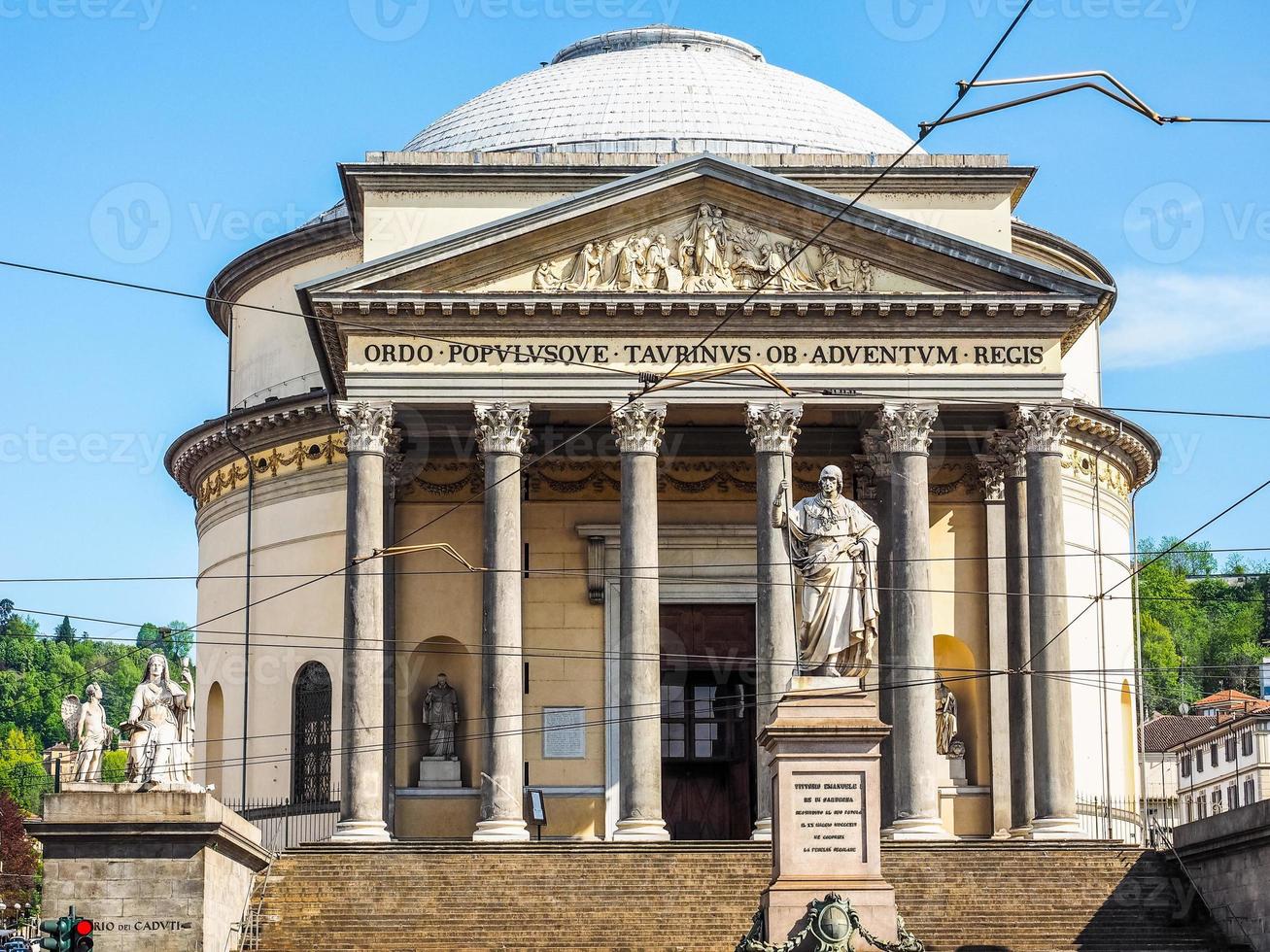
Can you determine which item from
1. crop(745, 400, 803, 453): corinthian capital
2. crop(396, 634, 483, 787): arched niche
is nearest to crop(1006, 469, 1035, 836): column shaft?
crop(745, 400, 803, 453): corinthian capital

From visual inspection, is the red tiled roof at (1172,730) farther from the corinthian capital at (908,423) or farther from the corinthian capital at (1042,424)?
the corinthian capital at (908,423)

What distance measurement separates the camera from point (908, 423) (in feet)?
147

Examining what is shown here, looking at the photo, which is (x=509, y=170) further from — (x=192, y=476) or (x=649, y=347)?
(x=192, y=476)

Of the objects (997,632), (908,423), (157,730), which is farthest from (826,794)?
(997,632)

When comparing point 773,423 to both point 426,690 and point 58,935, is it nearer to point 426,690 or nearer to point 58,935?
point 426,690

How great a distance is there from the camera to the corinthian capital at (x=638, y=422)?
146ft

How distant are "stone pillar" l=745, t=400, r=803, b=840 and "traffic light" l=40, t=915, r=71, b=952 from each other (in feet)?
51.7

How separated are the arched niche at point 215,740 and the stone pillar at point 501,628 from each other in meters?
15.2

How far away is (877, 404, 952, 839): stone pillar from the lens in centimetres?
4297

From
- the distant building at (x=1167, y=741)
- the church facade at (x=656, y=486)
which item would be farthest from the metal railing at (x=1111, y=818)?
the distant building at (x=1167, y=741)

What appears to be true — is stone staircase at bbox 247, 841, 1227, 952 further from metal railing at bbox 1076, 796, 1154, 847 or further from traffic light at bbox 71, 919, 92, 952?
metal railing at bbox 1076, 796, 1154, 847

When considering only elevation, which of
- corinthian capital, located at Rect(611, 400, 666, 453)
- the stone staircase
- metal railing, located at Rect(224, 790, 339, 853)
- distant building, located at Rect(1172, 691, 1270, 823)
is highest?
corinthian capital, located at Rect(611, 400, 666, 453)

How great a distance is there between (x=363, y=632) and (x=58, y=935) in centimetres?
1461

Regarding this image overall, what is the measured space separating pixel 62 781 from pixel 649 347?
15050 millimetres
